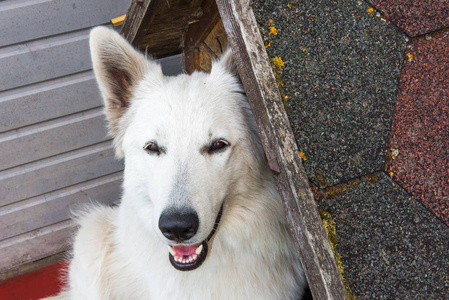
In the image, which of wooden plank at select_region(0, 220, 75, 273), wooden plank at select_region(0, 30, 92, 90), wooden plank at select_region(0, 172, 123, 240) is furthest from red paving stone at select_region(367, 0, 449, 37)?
wooden plank at select_region(0, 220, 75, 273)

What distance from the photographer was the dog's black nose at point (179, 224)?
1745 millimetres

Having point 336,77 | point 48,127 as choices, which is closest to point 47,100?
point 48,127

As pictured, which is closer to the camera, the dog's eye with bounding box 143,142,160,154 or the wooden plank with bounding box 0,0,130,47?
the dog's eye with bounding box 143,142,160,154

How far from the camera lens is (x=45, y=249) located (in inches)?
157

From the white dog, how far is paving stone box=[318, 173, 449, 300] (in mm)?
562

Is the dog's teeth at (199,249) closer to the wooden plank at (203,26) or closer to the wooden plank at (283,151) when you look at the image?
the wooden plank at (283,151)

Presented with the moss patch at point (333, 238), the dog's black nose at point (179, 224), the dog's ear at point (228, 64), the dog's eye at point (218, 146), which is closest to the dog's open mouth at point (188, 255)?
the dog's black nose at point (179, 224)

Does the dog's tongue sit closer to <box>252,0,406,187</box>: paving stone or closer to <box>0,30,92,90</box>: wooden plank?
<box>252,0,406,187</box>: paving stone

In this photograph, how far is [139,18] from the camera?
2.63 metres

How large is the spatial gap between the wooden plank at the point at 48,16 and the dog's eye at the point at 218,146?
6.12 feet

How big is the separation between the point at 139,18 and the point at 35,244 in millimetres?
2585

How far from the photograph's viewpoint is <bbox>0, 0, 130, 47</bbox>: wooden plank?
296cm

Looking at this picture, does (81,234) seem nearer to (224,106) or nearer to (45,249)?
(45,249)

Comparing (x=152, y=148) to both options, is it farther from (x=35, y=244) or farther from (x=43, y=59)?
(x=35, y=244)
